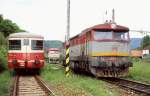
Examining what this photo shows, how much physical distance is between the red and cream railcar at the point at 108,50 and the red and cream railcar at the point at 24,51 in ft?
13.9

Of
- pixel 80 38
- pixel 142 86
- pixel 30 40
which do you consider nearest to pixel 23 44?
pixel 30 40

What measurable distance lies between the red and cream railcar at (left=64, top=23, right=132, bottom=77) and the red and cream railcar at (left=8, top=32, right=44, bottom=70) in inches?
167

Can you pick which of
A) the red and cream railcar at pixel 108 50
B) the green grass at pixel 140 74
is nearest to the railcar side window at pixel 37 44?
the red and cream railcar at pixel 108 50

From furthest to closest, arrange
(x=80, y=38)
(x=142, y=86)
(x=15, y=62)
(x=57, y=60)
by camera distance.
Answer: (x=57, y=60)
(x=80, y=38)
(x=15, y=62)
(x=142, y=86)

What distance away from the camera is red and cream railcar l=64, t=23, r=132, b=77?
85.3 feet

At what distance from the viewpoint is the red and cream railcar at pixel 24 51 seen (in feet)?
95.7

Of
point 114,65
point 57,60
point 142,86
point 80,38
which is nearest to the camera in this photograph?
point 142,86

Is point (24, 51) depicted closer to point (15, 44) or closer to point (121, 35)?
point (15, 44)

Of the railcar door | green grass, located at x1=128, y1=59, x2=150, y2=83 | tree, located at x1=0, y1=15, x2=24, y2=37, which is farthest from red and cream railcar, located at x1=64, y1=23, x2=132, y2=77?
tree, located at x1=0, y1=15, x2=24, y2=37

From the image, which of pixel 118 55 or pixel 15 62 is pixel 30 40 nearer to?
pixel 15 62

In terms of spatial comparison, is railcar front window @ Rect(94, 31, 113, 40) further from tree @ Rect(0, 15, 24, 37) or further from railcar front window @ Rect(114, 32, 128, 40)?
Answer: tree @ Rect(0, 15, 24, 37)

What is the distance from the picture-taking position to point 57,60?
229 feet

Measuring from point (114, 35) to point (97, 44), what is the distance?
4.25ft

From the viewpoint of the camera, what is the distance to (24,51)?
29.3 m
